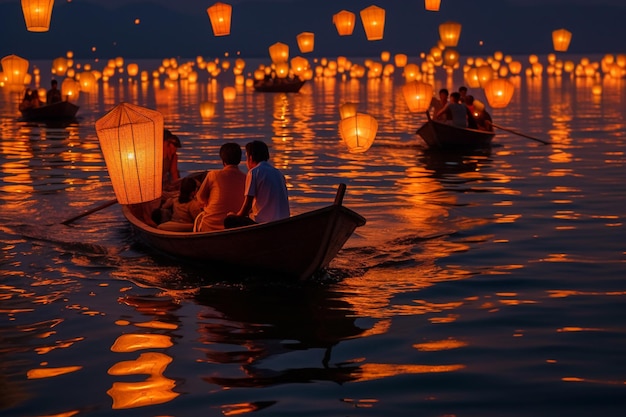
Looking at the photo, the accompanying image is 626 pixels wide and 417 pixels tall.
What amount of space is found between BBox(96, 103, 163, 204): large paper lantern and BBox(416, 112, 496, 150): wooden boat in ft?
45.3

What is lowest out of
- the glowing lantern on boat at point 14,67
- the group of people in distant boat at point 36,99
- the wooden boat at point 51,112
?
the wooden boat at point 51,112

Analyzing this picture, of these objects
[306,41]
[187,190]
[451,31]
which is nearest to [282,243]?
[187,190]

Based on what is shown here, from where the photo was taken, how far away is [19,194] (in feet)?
60.2

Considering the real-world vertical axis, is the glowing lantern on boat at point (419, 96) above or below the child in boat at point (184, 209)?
above

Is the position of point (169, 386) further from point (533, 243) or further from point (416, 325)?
point (533, 243)

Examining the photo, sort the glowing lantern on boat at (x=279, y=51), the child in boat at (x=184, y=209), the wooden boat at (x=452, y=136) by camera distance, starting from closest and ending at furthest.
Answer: the child in boat at (x=184, y=209) → the wooden boat at (x=452, y=136) → the glowing lantern on boat at (x=279, y=51)

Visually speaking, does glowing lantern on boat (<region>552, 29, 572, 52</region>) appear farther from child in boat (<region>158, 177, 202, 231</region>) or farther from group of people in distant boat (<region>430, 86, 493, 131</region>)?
child in boat (<region>158, 177, 202, 231</region>)

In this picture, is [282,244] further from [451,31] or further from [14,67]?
[451,31]

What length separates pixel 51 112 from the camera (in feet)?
128

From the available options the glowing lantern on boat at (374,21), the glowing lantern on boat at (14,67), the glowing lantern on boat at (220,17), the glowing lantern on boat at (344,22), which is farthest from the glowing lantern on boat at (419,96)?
the glowing lantern on boat at (14,67)

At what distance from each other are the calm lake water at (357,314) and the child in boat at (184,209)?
0.54m

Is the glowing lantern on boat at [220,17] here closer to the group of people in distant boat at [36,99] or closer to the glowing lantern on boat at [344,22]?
the glowing lantern on boat at [344,22]

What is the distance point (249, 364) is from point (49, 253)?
18.2 feet

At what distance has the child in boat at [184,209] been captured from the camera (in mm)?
12555
